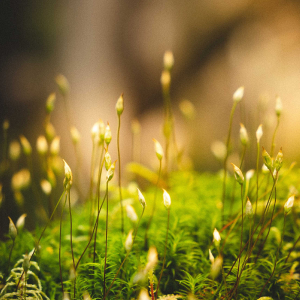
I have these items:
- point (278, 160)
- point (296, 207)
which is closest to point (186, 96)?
point (296, 207)

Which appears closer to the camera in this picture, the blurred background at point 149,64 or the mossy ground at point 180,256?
the mossy ground at point 180,256

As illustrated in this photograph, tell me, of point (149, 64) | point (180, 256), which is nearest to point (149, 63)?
point (149, 64)

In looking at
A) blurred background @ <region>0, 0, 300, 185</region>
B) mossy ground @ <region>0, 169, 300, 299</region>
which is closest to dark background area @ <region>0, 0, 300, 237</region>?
blurred background @ <region>0, 0, 300, 185</region>

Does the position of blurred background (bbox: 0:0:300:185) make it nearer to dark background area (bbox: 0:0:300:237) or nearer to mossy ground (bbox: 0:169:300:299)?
dark background area (bbox: 0:0:300:237)

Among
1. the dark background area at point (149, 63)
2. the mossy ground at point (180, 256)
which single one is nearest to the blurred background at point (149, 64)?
the dark background area at point (149, 63)

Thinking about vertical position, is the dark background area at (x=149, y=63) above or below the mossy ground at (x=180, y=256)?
above

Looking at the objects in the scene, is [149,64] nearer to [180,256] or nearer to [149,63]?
[149,63]

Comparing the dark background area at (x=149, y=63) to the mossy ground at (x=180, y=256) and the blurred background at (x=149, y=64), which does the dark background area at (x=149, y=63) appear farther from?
the mossy ground at (x=180, y=256)

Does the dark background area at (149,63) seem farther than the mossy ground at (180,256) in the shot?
Yes

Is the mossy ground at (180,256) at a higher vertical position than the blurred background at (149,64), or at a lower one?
lower
